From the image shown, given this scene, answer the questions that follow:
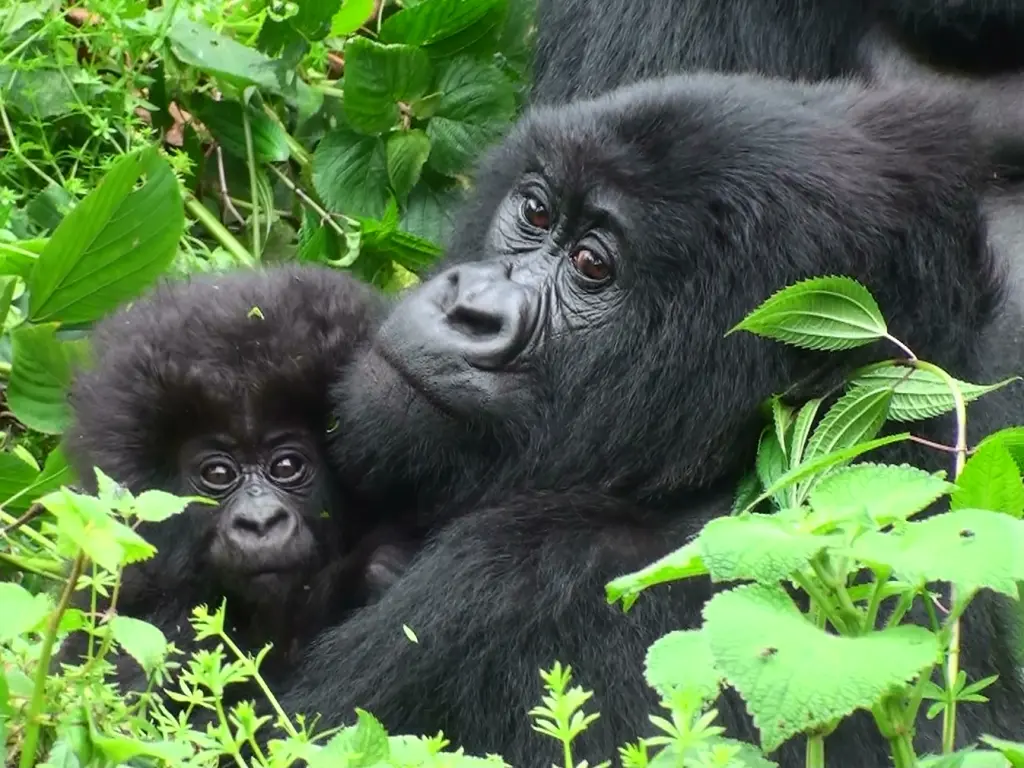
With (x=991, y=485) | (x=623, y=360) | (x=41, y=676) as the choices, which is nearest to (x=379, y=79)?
(x=623, y=360)

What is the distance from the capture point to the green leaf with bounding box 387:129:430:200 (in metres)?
3.06

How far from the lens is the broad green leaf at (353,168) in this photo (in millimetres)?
3096

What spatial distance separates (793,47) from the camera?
7.64 feet

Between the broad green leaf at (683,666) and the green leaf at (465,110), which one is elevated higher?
the broad green leaf at (683,666)

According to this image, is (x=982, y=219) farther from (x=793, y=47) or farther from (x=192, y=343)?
(x=192, y=343)

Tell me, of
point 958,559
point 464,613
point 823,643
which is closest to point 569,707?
point 823,643

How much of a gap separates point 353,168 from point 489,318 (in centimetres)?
128

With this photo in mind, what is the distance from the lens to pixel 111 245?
8.28ft

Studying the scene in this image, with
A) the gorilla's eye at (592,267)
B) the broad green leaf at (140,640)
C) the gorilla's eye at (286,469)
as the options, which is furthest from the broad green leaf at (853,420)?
the broad green leaf at (140,640)

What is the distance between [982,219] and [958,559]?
1.02m

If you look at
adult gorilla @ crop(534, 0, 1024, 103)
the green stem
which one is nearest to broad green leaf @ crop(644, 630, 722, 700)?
adult gorilla @ crop(534, 0, 1024, 103)

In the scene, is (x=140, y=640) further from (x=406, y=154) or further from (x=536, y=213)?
(x=406, y=154)

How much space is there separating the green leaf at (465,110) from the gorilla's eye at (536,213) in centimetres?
104

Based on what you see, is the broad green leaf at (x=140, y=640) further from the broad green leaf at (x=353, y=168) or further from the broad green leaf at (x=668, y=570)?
the broad green leaf at (x=353, y=168)
